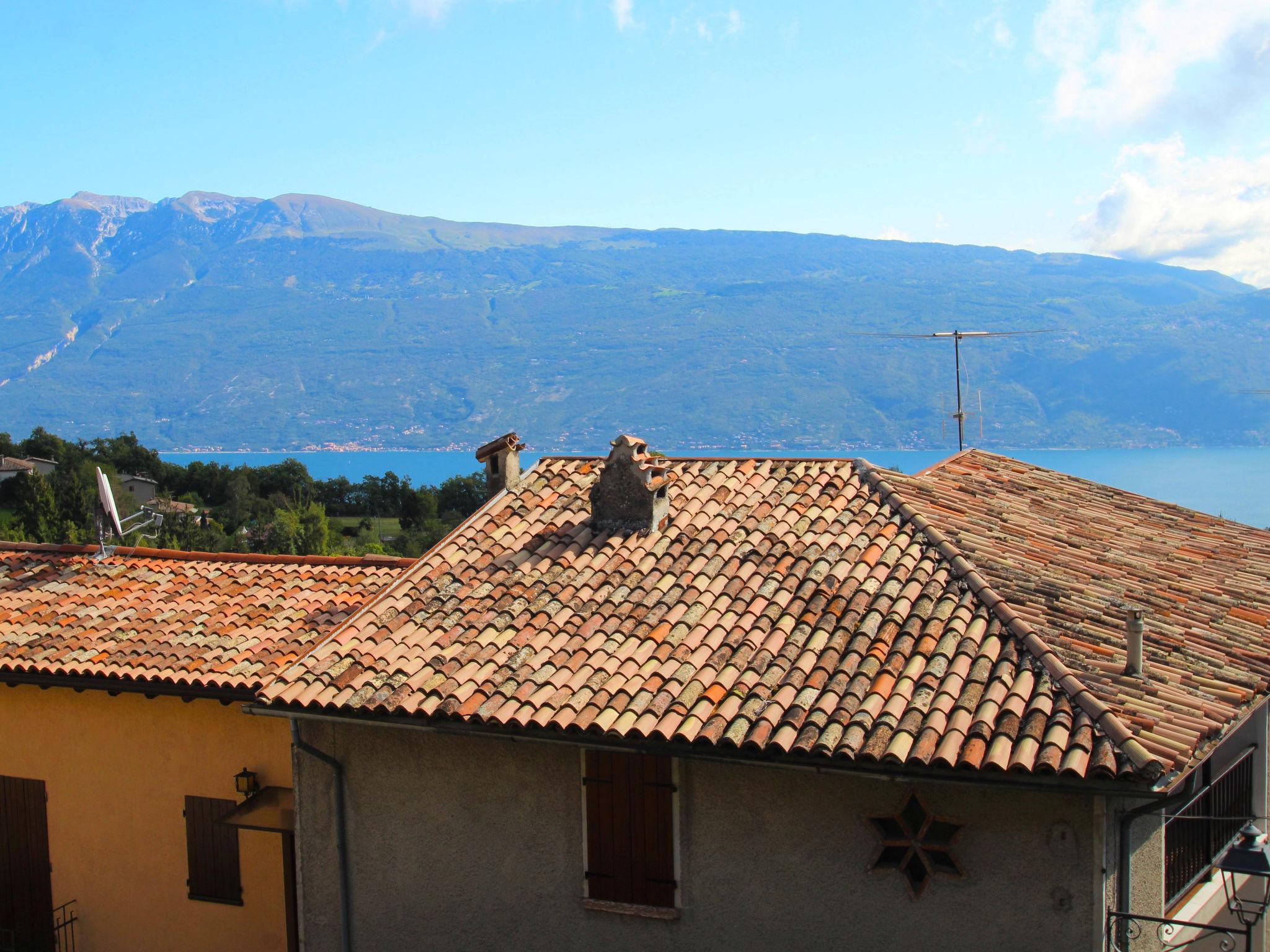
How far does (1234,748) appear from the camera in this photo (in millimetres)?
8523

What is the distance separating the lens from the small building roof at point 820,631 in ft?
20.7

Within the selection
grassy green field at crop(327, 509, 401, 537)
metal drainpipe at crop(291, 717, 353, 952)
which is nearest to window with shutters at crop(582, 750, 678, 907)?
metal drainpipe at crop(291, 717, 353, 952)

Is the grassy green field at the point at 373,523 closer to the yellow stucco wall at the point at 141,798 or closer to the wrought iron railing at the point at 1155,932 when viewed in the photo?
the yellow stucco wall at the point at 141,798

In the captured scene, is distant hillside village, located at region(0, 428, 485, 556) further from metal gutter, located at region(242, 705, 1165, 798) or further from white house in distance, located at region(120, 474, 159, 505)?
metal gutter, located at region(242, 705, 1165, 798)

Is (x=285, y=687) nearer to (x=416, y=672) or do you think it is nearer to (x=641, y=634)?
(x=416, y=672)

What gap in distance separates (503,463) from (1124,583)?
5714 mm

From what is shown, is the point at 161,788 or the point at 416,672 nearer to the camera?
the point at 416,672

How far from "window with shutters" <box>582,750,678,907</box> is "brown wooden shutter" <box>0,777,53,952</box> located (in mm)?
6050

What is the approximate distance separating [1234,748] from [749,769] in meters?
4.17

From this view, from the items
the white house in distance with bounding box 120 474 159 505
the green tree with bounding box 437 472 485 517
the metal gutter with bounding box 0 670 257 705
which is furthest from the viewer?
the green tree with bounding box 437 472 485 517

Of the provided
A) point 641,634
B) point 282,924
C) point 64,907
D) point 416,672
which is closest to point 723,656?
point 641,634

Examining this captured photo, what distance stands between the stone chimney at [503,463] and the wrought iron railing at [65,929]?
17.9 feet

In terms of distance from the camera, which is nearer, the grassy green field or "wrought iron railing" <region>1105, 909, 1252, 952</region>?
"wrought iron railing" <region>1105, 909, 1252, 952</region>

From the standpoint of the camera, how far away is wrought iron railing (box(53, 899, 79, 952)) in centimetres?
1026
